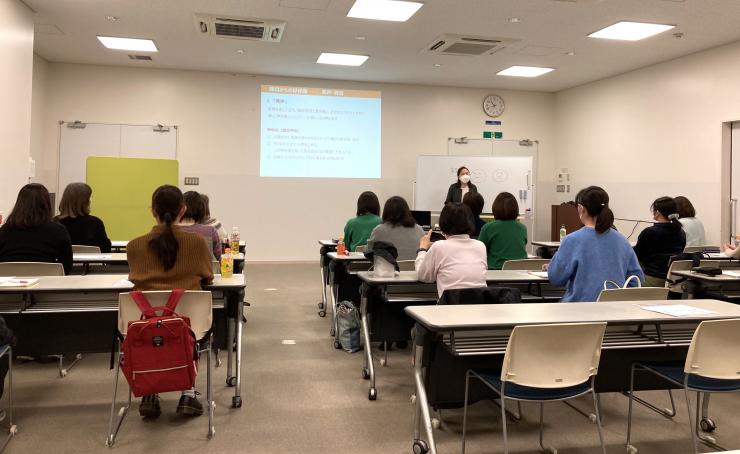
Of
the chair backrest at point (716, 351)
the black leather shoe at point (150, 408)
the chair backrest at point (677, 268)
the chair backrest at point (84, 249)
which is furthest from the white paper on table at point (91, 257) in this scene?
the chair backrest at point (677, 268)

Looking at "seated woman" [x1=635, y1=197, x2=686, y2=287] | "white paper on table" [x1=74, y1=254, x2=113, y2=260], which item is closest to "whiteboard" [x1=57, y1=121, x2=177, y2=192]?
"white paper on table" [x1=74, y1=254, x2=113, y2=260]

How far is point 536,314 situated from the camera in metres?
2.44

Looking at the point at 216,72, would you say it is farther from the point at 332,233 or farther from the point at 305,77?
the point at 332,233

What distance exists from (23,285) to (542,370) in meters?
2.55

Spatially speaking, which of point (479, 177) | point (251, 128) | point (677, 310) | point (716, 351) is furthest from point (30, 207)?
point (479, 177)

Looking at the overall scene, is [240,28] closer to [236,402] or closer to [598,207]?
[236,402]

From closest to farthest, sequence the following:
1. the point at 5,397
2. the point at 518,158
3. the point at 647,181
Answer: the point at 5,397 < the point at 647,181 < the point at 518,158

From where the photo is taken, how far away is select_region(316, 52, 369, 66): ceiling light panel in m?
7.71

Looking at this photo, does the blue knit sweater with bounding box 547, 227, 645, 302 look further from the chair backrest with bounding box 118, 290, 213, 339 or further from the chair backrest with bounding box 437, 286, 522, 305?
the chair backrest with bounding box 118, 290, 213, 339

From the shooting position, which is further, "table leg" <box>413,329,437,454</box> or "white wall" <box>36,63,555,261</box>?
"white wall" <box>36,63,555,261</box>

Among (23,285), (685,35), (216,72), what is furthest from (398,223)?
(216,72)

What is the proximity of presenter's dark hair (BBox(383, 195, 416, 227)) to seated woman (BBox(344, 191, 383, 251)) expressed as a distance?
2.66ft

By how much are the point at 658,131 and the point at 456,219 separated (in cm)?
628

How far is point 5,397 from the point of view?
322 centimetres
